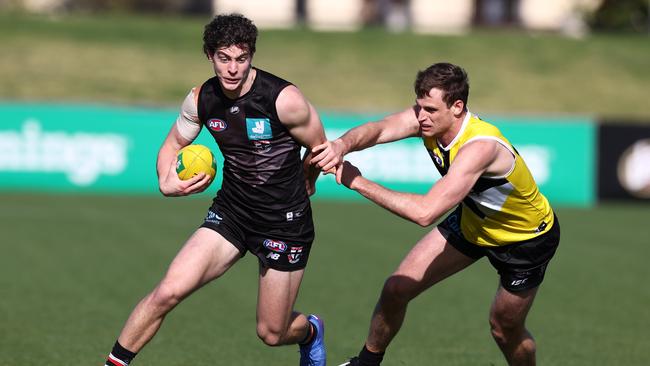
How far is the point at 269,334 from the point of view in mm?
6844

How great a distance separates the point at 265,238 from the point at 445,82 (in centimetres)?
153

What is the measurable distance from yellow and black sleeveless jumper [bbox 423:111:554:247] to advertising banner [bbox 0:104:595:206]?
504 inches

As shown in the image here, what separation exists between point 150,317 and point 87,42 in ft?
92.2

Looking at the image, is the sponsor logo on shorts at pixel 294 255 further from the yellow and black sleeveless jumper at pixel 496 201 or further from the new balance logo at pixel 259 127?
A: the yellow and black sleeveless jumper at pixel 496 201

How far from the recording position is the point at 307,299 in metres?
10.5

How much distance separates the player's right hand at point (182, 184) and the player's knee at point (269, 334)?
39.8 inches

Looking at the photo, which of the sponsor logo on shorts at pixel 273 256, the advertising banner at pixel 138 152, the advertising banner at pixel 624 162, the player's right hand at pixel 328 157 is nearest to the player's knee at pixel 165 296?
the sponsor logo on shorts at pixel 273 256

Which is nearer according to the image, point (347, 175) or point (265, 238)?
point (347, 175)

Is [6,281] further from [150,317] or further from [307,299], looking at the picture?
[150,317]

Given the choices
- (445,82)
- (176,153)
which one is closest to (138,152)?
(176,153)

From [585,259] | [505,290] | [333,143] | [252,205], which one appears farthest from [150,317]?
[585,259]

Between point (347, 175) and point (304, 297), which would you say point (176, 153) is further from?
point (304, 297)

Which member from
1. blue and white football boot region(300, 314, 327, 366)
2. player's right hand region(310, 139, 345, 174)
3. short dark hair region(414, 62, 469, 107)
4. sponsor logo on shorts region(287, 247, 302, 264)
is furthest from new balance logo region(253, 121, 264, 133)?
blue and white football boot region(300, 314, 327, 366)

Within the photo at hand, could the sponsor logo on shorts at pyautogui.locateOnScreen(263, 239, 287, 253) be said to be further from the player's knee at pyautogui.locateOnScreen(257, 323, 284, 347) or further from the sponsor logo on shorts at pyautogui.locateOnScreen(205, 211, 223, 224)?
the player's knee at pyautogui.locateOnScreen(257, 323, 284, 347)
